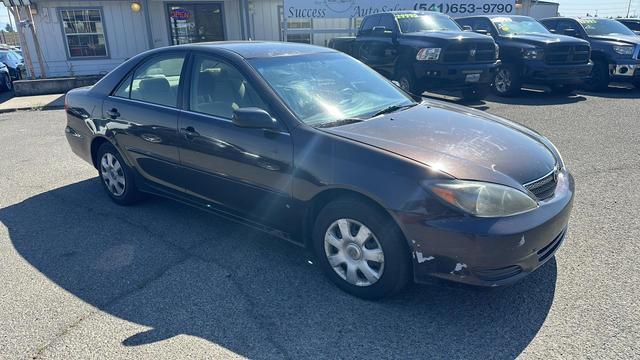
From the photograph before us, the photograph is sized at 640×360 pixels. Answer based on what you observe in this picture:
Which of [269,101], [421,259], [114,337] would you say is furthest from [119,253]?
[421,259]

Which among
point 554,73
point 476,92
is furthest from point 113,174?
point 554,73

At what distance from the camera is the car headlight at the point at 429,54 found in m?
9.36

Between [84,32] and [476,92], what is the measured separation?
12.7 m

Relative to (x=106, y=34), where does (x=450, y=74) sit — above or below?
below

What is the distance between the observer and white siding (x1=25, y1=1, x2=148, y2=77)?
48.6 ft

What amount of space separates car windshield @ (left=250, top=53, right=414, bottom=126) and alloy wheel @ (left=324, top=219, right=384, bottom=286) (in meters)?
0.78

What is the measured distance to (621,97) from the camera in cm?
1096

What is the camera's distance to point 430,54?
943 centimetres

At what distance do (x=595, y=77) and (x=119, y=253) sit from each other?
12.2m

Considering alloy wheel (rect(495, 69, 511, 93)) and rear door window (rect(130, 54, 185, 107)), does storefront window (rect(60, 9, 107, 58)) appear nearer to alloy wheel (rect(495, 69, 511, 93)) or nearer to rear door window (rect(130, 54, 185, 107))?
alloy wheel (rect(495, 69, 511, 93))

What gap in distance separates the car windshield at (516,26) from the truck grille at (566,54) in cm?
116

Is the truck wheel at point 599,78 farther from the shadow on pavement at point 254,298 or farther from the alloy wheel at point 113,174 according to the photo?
the alloy wheel at point 113,174

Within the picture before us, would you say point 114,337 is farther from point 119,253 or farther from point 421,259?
point 421,259

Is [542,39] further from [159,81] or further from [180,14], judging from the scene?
[180,14]
